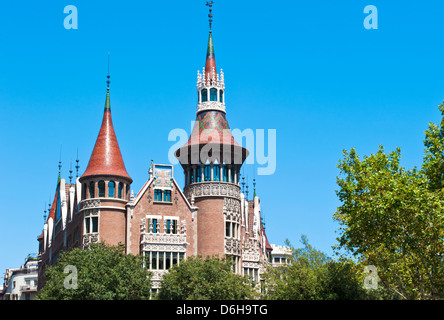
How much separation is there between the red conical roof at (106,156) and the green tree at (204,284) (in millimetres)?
14055

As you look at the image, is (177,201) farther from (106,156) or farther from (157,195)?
(106,156)

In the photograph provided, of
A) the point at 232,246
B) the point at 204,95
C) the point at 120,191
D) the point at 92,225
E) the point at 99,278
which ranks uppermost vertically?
the point at 204,95

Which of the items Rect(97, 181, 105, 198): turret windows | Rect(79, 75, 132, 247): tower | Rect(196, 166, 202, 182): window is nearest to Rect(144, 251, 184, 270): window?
Rect(79, 75, 132, 247): tower

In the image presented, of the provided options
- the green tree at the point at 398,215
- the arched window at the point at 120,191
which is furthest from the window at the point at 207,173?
the green tree at the point at 398,215

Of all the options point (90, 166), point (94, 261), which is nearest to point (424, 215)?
point (94, 261)

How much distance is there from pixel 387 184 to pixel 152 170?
27284 mm

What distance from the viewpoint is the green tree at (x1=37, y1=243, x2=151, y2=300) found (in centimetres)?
5212

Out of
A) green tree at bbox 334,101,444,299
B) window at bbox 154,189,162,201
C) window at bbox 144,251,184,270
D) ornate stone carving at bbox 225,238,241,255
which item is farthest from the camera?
window at bbox 154,189,162,201

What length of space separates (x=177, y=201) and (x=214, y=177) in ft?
13.4

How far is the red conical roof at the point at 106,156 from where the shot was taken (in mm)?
65938

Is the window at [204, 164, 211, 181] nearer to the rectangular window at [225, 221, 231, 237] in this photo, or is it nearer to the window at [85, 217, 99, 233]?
the rectangular window at [225, 221, 231, 237]

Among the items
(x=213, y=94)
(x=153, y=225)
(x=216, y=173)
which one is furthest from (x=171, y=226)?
(x=213, y=94)

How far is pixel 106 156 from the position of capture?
66750 mm
